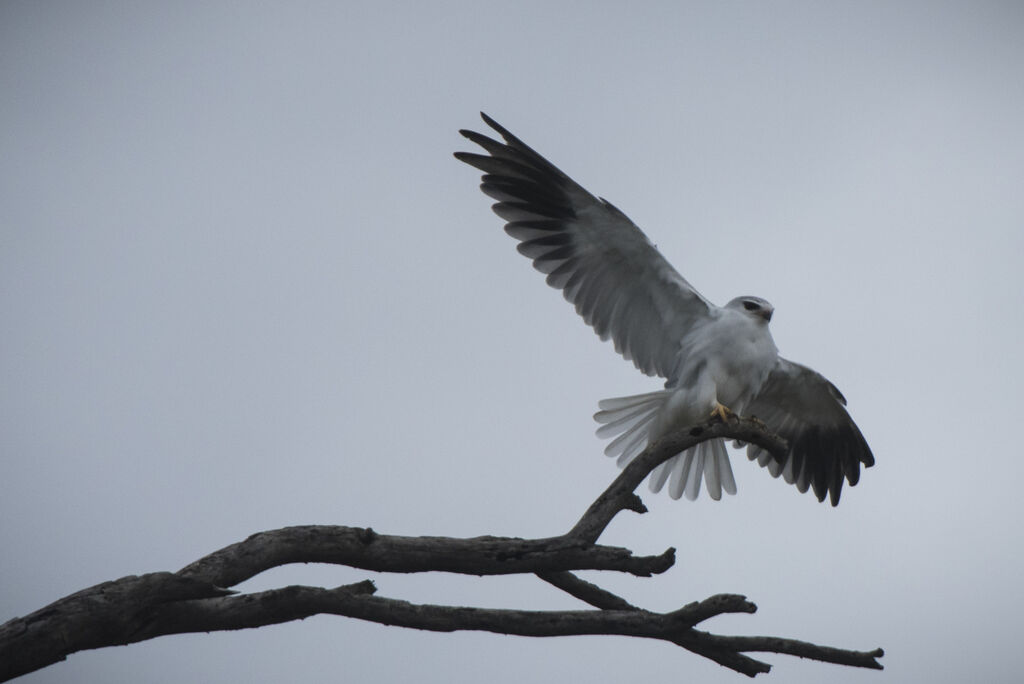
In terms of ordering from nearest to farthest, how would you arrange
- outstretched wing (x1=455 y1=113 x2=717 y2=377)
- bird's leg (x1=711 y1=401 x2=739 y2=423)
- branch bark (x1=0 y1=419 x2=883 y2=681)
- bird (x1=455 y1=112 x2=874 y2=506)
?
branch bark (x1=0 y1=419 x2=883 y2=681) < bird's leg (x1=711 y1=401 x2=739 y2=423) < bird (x1=455 y1=112 x2=874 y2=506) < outstretched wing (x1=455 y1=113 x2=717 y2=377)

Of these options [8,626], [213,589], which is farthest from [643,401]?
[8,626]

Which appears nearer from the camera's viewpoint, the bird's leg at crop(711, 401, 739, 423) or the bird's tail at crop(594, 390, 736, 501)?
the bird's leg at crop(711, 401, 739, 423)

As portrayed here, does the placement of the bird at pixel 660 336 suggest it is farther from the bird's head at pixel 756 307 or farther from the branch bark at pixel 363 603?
the branch bark at pixel 363 603

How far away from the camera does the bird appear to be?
600cm

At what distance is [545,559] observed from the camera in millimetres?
3938

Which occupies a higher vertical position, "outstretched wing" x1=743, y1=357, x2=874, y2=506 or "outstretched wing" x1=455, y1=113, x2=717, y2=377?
"outstretched wing" x1=455, y1=113, x2=717, y2=377

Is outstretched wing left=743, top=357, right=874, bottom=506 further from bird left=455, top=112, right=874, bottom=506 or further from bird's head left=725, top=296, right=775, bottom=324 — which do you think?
bird's head left=725, top=296, right=775, bottom=324

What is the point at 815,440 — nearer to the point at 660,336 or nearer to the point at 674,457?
the point at 674,457

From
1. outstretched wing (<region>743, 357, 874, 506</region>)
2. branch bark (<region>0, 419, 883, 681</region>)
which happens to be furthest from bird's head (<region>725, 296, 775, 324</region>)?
branch bark (<region>0, 419, 883, 681</region>)

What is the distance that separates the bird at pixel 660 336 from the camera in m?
6.00

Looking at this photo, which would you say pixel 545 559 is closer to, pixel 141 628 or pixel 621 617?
pixel 621 617

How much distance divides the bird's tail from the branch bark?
6.99 feet

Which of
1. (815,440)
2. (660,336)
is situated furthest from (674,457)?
(815,440)

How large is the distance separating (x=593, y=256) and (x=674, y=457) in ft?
4.70
